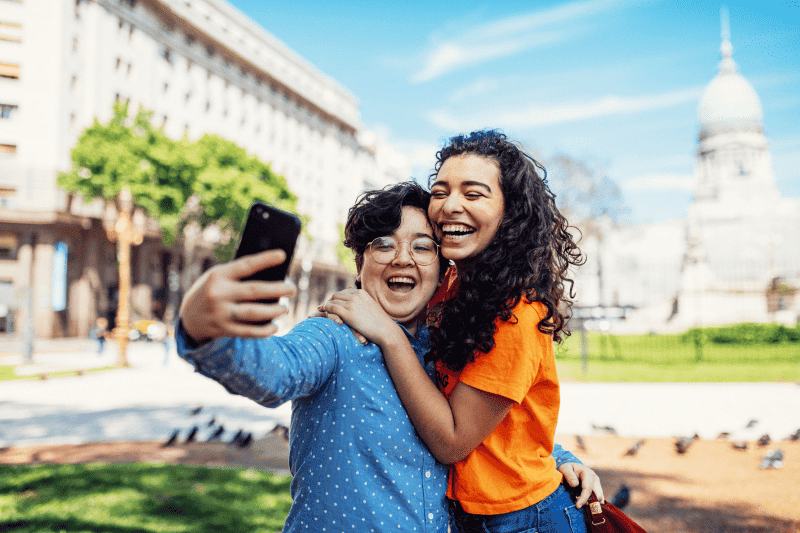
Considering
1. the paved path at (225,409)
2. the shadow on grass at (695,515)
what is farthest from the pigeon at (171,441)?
the shadow on grass at (695,515)

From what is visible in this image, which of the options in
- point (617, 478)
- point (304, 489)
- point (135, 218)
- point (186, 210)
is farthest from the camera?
point (186, 210)

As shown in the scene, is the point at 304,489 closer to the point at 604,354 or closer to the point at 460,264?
the point at 460,264

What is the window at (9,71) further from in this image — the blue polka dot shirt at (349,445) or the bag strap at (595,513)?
the bag strap at (595,513)

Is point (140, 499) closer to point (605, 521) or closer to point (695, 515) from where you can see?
point (605, 521)

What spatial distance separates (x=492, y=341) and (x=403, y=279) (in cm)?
36

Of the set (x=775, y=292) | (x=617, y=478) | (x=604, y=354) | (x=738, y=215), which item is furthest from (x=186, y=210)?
(x=738, y=215)

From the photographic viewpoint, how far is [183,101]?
40281mm

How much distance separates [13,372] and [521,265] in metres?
18.3

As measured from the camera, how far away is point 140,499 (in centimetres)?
536

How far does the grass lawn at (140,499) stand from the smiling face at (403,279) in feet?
11.4

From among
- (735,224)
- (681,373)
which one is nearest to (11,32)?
(681,373)

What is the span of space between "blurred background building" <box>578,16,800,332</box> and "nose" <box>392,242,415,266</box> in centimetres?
1921

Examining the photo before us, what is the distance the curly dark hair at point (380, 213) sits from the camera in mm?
2117

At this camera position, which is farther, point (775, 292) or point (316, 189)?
point (316, 189)
